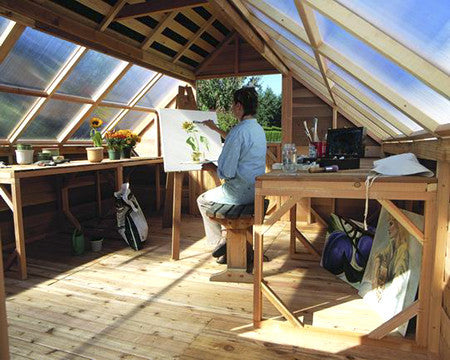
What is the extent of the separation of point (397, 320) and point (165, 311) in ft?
4.27

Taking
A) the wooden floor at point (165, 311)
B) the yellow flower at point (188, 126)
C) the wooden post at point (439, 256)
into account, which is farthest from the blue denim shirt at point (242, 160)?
the wooden post at point (439, 256)

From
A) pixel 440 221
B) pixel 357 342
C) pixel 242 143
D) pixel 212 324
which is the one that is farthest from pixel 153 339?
pixel 440 221

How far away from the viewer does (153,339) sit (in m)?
1.79

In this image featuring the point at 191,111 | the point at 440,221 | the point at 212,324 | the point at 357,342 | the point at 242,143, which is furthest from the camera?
the point at 191,111

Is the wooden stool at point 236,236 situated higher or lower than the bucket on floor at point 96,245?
higher

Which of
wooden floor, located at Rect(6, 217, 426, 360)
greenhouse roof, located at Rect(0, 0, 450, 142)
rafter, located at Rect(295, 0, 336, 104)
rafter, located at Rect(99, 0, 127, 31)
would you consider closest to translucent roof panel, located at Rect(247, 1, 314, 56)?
greenhouse roof, located at Rect(0, 0, 450, 142)

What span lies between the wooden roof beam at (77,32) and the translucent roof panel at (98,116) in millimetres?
808

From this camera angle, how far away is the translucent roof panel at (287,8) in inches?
64.8

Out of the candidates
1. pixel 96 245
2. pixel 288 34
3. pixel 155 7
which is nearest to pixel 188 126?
pixel 155 7

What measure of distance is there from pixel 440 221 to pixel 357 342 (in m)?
0.73

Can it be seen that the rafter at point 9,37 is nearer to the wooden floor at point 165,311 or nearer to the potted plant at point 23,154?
the potted plant at point 23,154

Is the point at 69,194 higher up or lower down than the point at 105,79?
lower down

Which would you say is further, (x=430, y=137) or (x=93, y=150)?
(x=93, y=150)

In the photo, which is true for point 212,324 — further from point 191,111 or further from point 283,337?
point 191,111
